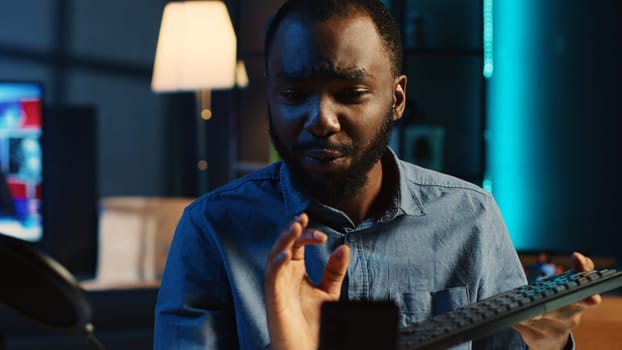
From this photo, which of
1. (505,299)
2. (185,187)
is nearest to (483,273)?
(505,299)

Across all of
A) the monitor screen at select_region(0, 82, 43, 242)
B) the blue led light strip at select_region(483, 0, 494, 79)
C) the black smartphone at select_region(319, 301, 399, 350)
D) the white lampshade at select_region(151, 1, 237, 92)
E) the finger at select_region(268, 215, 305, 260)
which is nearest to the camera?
the black smartphone at select_region(319, 301, 399, 350)

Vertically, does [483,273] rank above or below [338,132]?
below

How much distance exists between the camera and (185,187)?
144 inches

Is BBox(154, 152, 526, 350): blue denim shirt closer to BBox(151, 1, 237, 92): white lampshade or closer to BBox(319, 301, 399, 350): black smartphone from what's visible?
BBox(319, 301, 399, 350): black smartphone

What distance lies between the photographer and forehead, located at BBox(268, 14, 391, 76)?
0.92 m

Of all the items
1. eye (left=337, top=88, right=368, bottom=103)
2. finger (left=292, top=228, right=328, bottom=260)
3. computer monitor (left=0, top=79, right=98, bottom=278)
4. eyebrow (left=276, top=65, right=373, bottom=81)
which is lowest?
computer monitor (left=0, top=79, right=98, bottom=278)

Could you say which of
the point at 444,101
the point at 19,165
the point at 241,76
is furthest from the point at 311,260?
the point at 444,101

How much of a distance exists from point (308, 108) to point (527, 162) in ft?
9.78

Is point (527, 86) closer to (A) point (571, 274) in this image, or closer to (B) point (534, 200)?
(B) point (534, 200)

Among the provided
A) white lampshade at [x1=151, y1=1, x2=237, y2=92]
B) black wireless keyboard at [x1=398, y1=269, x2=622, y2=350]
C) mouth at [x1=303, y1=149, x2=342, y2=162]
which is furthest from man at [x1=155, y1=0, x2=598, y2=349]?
white lampshade at [x1=151, y1=1, x2=237, y2=92]

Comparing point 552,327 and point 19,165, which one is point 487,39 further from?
point 552,327

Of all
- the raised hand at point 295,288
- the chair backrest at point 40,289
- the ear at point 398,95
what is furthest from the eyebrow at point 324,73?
the chair backrest at point 40,289

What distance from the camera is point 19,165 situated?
2549 mm

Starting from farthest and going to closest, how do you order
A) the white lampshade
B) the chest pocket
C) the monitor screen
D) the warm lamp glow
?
the warm lamp glow, the white lampshade, the monitor screen, the chest pocket
